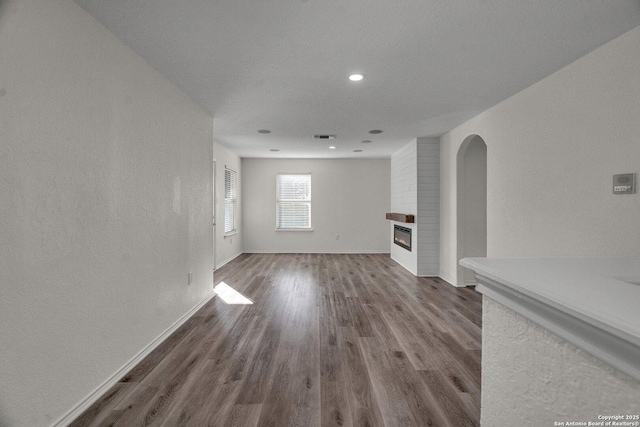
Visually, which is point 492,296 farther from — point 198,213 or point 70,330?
point 198,213

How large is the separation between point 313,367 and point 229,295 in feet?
7.28

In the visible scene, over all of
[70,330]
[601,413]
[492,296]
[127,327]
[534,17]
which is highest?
[534,17]

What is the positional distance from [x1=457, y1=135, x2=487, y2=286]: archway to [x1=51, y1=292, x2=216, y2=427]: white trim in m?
3.91

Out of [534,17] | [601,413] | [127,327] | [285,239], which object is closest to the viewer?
[601,413]

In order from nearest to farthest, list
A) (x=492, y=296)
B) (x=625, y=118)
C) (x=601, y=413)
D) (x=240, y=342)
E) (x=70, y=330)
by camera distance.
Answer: (x=601, y=413)
(x=492, y=296)
(x=70, y=330)
(x=625, y=118)
(x=240, y=342)

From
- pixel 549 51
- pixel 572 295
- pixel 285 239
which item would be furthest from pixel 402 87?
pixel 285 239

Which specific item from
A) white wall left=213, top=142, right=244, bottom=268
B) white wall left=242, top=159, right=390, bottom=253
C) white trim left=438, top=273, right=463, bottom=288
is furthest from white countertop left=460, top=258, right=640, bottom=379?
white wall left=242, top=159, right=390, bottom=253

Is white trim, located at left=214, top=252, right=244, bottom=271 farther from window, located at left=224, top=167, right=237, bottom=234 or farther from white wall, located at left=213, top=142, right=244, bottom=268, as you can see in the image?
window, located at left=224, top=167, right=237, bottom=234

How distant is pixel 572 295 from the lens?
0.69m

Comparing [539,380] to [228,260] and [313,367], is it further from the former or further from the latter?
[228,260]

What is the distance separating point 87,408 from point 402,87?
347 centimetres

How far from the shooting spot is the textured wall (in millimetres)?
596

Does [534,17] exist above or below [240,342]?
above

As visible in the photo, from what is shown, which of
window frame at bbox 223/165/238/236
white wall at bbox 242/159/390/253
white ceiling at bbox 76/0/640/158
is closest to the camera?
white ceiling at bbox 76/0/640/158
